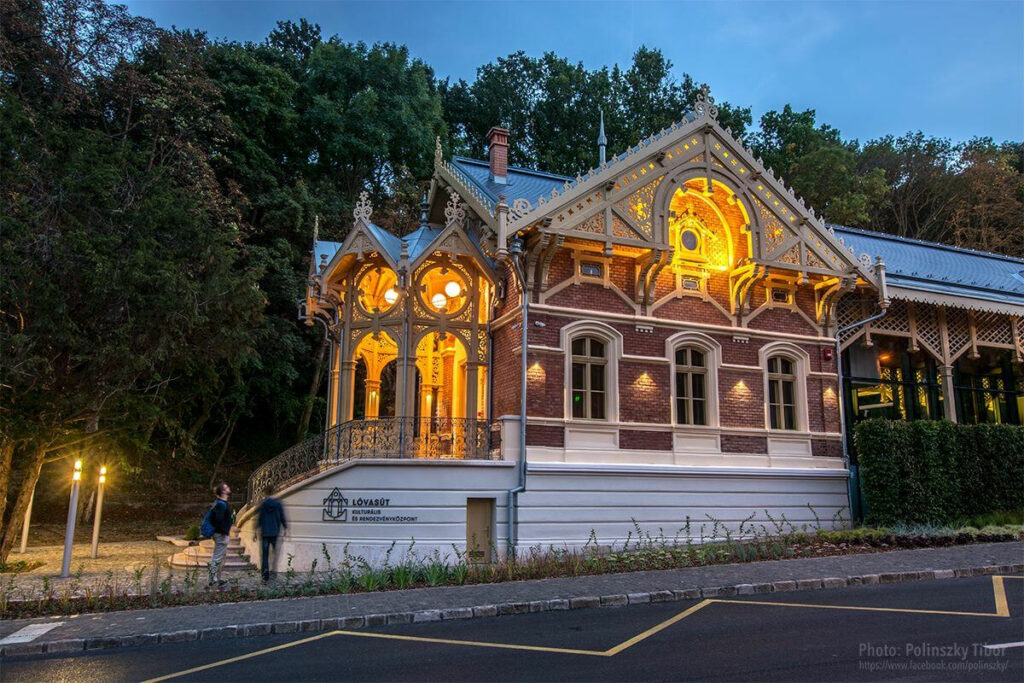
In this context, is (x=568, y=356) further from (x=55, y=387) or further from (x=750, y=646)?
(x=55, y=387)

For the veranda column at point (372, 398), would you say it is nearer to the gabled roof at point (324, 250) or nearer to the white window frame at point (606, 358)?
the gabled roof at point (324, 250)

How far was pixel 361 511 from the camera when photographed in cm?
1452

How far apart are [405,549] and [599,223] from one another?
8.11m

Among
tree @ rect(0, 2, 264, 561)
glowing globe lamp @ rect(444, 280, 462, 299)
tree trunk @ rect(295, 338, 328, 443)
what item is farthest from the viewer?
tree trunk @ rect(295, 338, 328, 443)

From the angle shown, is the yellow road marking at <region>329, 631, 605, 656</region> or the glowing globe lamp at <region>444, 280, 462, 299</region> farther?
the glowing globe lamp at <region>444, 280, 462, 299</region>

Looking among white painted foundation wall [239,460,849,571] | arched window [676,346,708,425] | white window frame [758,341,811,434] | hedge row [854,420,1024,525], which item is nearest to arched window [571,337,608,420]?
white painted foundation wall [239,460,849,571]

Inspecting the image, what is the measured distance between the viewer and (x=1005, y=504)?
18.3 m

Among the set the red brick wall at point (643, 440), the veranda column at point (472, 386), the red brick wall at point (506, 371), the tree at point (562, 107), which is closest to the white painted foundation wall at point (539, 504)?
the red brick wall at point (643, 440)

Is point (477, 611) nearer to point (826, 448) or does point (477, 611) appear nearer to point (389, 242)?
point (389, 242)

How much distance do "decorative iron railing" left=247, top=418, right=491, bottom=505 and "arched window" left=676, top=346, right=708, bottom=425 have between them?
15.7 feet

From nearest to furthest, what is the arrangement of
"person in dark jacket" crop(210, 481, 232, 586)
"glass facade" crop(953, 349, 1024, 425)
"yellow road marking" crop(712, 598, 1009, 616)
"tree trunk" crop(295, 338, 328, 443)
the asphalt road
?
the asphalt road < "yellow road marking" crop(712, 598, 1009, 616) < "person in dark jacket" crop(210, 481, 232, 586) < "glass facade" crop(953, 349, 1024, 425) < "tree trunk" crop(295, 338, 328, 443)

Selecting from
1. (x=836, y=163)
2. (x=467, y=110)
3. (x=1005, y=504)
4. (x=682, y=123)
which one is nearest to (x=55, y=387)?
(x=682, y=123)

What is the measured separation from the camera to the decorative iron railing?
50.4ft

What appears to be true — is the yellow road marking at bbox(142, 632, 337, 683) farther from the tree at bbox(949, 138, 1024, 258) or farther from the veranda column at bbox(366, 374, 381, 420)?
the tree at bbox(949, 138, 1024, 258)
